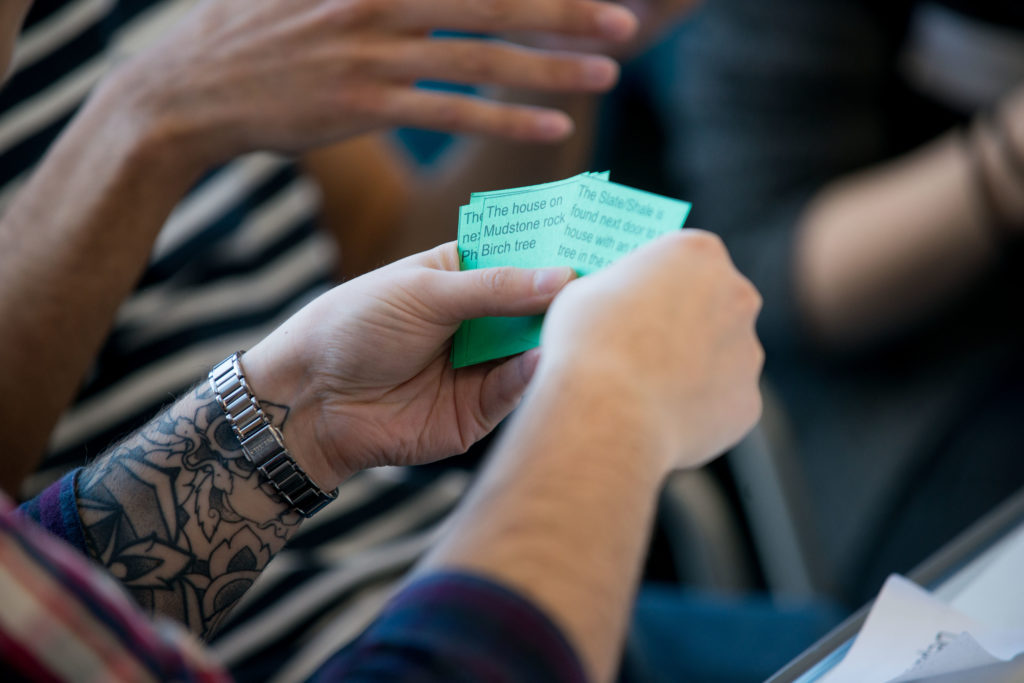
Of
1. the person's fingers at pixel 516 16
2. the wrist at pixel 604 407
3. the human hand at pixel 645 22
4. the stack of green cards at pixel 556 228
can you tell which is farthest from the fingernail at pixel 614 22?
the wrist at pixel 604 407

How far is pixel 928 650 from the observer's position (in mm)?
454

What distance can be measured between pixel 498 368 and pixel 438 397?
0.12 ft

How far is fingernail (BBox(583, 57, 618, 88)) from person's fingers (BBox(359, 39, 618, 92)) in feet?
0.04

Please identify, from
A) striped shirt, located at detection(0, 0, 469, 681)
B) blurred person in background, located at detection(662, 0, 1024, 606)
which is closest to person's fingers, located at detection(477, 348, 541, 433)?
striped shirt, located at detection(0, 0, 469, 681)

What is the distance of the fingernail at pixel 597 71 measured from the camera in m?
0.69

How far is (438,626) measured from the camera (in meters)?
0.30

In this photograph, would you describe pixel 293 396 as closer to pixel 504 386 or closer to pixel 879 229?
pixel 504 386

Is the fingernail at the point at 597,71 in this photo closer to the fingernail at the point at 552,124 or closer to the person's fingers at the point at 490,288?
the fingernail at the point at 552,124

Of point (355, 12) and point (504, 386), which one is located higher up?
point (355, 12)

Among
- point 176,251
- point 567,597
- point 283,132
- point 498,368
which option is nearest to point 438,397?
point 498,368

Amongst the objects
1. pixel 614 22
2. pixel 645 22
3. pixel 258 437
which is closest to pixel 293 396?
pixel 258 437

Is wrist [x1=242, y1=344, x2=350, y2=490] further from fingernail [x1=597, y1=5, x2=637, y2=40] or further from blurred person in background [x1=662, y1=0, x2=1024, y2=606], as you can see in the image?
blurred person in background [x1=662, y1=0, x2=1024, y2=606]

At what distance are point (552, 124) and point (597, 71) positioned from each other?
6cm

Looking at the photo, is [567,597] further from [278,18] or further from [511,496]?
[278,18]
